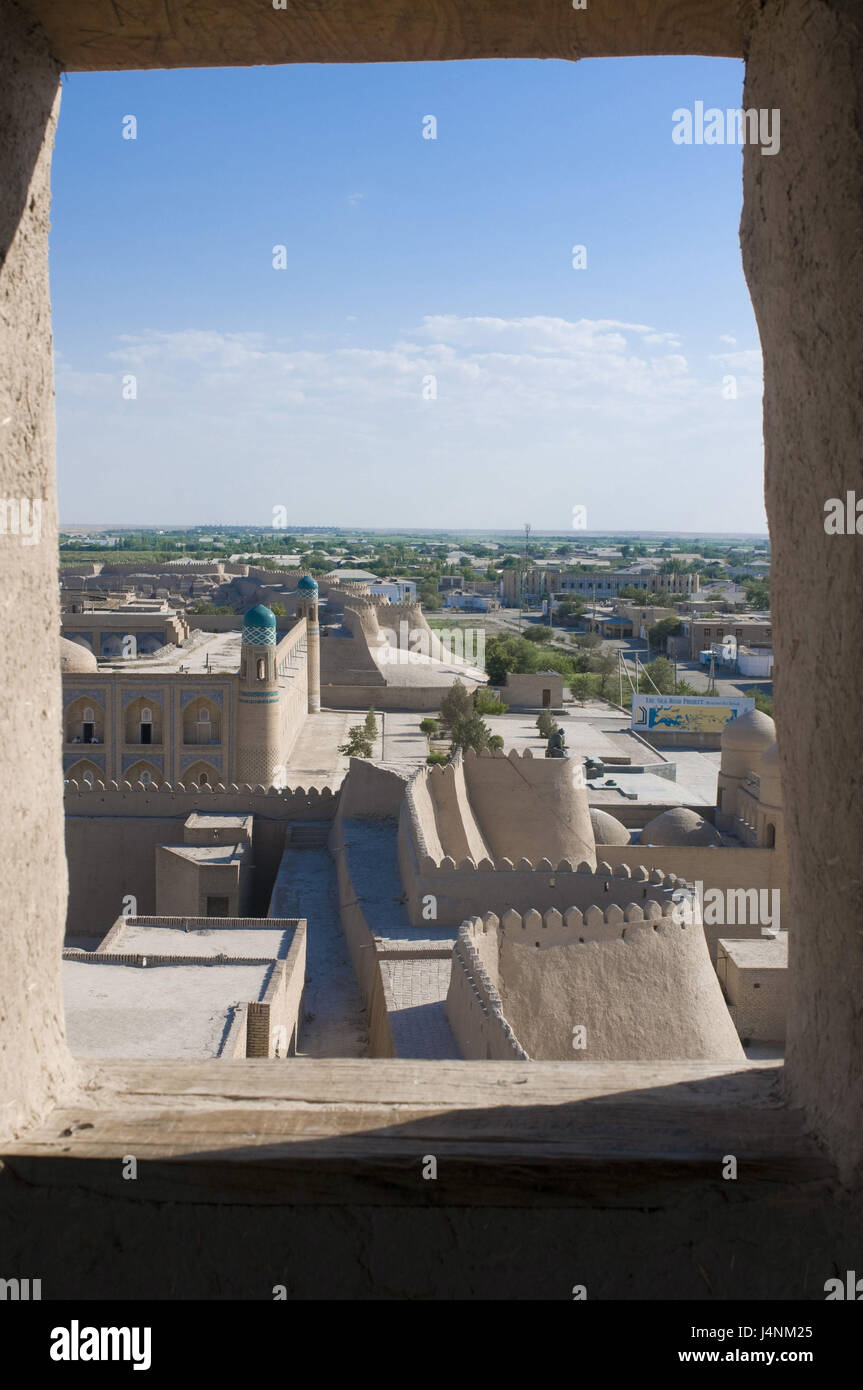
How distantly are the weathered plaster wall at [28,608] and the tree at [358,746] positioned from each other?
2393 cm

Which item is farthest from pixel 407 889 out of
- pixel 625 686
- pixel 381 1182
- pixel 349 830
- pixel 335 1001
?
pixel 625 686

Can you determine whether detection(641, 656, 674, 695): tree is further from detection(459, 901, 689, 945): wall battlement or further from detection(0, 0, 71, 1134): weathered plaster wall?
detection(0, 0, 71, 1134): weathered plaster wall

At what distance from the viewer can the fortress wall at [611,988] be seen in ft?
27.1

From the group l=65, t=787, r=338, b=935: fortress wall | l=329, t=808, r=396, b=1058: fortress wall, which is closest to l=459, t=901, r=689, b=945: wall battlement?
l=329, t=808, r=396, b=1058: fortress wall

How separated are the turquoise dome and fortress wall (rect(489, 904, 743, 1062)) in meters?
14.3

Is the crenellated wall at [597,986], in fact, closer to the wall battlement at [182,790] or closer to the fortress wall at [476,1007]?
the fortress wall at [476,1007]

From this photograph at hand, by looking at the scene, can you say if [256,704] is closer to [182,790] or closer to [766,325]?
[182,790]

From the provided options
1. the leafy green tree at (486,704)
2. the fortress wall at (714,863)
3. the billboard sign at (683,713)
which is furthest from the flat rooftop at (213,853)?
the billboard sign at (683,713)

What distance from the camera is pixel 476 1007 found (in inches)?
312

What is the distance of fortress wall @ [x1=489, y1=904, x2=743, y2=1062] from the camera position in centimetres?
827

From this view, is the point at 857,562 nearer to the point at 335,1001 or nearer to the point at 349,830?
the point at 335,1001

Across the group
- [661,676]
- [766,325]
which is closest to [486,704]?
[661,676]
